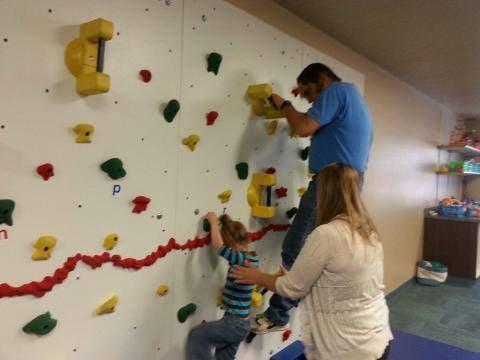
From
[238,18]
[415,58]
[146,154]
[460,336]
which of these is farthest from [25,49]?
[460,336]

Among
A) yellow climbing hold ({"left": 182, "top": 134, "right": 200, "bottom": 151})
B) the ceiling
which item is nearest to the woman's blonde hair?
yellow climbing hold ({"left": 182, "top": 134, "right": 200, "bottom": 151})

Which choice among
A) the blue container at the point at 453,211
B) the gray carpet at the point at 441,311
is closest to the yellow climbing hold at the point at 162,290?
the gray carpet at the point at 441,311

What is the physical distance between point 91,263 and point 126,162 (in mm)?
346

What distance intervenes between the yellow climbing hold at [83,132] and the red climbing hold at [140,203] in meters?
0.28

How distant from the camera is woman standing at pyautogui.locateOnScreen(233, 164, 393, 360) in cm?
121

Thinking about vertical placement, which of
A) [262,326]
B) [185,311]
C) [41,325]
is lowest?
[262,326]

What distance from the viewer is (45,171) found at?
1.13 meters

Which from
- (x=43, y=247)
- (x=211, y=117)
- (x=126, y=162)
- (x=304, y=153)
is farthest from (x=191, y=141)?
(x=304, y=153)

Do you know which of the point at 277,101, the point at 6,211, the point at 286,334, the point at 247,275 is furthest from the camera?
the point at 286,334

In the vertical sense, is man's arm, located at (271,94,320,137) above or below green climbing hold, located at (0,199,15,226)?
above

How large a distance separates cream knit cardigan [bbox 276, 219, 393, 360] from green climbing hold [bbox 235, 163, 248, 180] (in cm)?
65

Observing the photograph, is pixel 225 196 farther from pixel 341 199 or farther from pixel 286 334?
pixel 286 334

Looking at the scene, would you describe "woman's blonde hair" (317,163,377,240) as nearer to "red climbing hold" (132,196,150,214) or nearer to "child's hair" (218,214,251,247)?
"child's hair" (218,214,251,247)

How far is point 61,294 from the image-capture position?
3.97 ft
